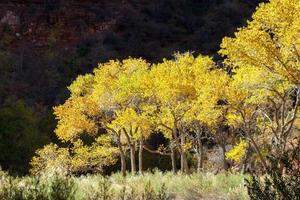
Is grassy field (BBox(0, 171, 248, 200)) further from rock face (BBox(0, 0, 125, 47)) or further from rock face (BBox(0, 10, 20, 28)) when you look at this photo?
rock face (BBox(0, 10, 20, 28))

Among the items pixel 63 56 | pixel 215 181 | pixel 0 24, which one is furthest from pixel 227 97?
pixel 0 24

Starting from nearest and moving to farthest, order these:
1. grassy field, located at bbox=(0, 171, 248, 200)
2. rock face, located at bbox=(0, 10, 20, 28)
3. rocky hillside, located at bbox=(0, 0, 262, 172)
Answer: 1. grassy field, located at bbox=(0, 171, 248, 200)
2. rocky hillside, located at bbox=(0, 0, 262, 172)
3. rock face, located at bbox=(0, 10, 20, 28)

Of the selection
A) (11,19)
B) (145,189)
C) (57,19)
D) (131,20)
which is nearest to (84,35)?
(57,19)

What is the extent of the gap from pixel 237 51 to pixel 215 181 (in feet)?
19.2

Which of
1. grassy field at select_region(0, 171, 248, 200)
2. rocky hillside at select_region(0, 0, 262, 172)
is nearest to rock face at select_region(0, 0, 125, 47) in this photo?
rocky hillside at select_region(0, 0, 262, 172)

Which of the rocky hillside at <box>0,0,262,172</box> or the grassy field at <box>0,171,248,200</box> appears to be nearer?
the grassy field at <box>0,171,248,200</box>

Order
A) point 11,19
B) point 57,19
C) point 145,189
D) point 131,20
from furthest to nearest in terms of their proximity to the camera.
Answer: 1. point 57,19
2. point 11,19
3. point 131,20
4. point 145,189

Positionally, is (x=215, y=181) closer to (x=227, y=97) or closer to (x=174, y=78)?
(x=227, y=97)

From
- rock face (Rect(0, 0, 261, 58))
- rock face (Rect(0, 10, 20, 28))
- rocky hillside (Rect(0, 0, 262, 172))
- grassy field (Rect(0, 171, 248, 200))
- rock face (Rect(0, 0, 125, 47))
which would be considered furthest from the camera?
rock face (Rect(0, 10, 20, 28))

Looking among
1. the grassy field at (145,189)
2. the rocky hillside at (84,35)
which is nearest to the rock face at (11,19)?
the rocky hillside at (84,35)

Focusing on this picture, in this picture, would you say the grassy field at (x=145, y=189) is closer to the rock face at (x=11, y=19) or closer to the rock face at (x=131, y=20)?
the rock face at (x=131, y=20)

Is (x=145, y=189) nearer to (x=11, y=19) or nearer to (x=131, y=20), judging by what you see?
(x=131, y=20)

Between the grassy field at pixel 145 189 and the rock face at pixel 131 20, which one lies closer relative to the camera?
the grassy field at pixel 145 189

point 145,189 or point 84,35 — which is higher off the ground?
point 84,35
